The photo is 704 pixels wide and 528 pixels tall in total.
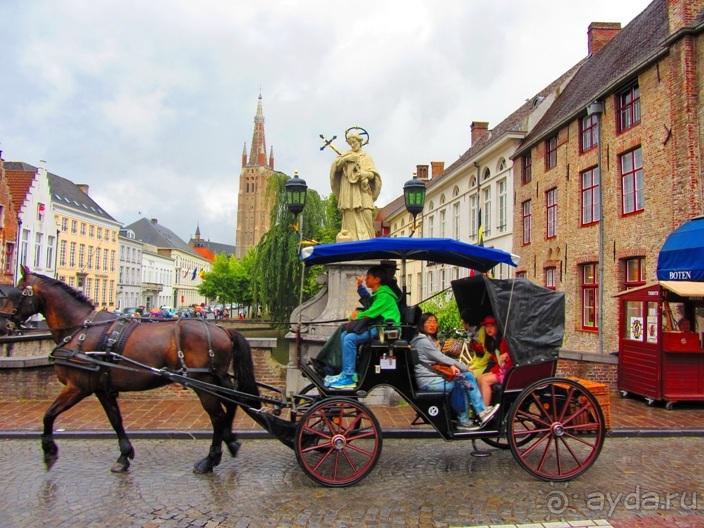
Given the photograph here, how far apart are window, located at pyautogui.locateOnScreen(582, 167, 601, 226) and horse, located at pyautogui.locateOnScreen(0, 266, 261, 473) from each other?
48.3 feet

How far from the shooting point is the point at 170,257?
3167 inches

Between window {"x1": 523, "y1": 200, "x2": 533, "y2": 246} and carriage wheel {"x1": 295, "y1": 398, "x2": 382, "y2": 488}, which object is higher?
window {"x1": 523, "y1": 200, "x2": 533, "y2": 246}

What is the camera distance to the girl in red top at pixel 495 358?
213 inches

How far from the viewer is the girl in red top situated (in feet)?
17.7

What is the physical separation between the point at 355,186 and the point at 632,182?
31.7ft

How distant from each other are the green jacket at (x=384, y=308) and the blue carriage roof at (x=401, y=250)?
0.47 metres

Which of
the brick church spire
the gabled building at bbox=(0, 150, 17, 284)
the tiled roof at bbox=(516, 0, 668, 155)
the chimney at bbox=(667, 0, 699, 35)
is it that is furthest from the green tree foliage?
the brick church spire

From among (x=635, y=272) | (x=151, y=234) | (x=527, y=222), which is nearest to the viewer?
(x=635, y=272)

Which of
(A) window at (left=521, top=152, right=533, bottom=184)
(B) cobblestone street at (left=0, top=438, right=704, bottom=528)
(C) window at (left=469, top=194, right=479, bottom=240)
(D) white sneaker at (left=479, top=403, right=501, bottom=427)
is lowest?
(B) cobblestone street at (left=0, top=438, right=704, bottom=528)

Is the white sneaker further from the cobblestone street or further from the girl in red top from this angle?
the cobblestone street

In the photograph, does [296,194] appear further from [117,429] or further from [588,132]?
[588,132]

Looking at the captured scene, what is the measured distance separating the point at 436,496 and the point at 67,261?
50.1 metres

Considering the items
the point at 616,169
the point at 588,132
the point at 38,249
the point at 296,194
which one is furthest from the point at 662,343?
the point at 38,249

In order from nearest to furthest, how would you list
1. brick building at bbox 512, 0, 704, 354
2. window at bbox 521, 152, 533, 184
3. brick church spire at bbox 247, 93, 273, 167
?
brick building at bbox 512, 0, 704, 354
window at bbox 521, 152, 533, 184
brick church spire at bbox 247, 93, 273, 167
